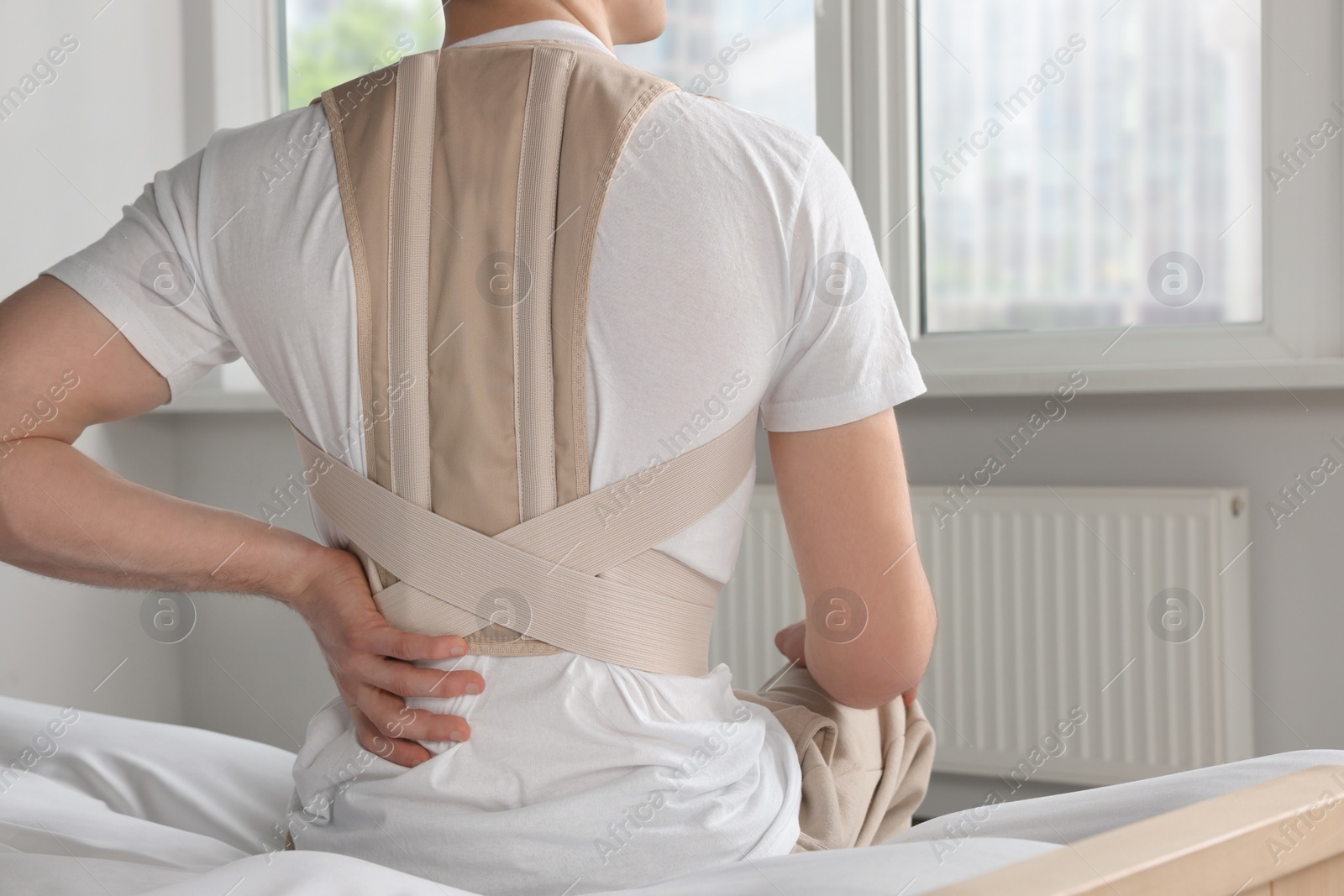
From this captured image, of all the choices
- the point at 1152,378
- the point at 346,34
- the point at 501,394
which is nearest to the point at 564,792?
the point at 501,394

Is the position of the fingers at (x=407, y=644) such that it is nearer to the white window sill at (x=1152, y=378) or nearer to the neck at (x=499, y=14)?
the neck at (x=499, y=14)

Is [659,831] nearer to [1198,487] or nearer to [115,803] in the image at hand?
[115,803]

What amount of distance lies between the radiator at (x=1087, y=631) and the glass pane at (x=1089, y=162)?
1.39ft

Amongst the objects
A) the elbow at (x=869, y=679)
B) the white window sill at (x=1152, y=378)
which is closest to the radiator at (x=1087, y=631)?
the white window sill at (x=1152, y=378)

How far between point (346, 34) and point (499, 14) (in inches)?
103

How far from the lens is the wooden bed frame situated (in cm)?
45

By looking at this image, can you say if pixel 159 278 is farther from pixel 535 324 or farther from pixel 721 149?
pixel 721 149

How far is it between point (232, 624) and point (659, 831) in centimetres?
264

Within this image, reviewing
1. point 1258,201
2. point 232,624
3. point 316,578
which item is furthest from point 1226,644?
point 232,624

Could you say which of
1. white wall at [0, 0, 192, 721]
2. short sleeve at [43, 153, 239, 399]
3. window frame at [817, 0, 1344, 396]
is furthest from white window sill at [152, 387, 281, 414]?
short sleeve at [43, 153, 239, 399]

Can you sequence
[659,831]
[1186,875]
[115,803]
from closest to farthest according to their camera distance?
[1186,875], [659,831], [115,803]

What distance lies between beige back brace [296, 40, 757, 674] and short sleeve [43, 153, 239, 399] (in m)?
0.11

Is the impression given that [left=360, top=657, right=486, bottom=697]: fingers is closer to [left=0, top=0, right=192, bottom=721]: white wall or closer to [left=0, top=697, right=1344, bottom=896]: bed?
[left=0, top=697, right=1344, bottom=896]: bed

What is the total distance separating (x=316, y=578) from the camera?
74cm
